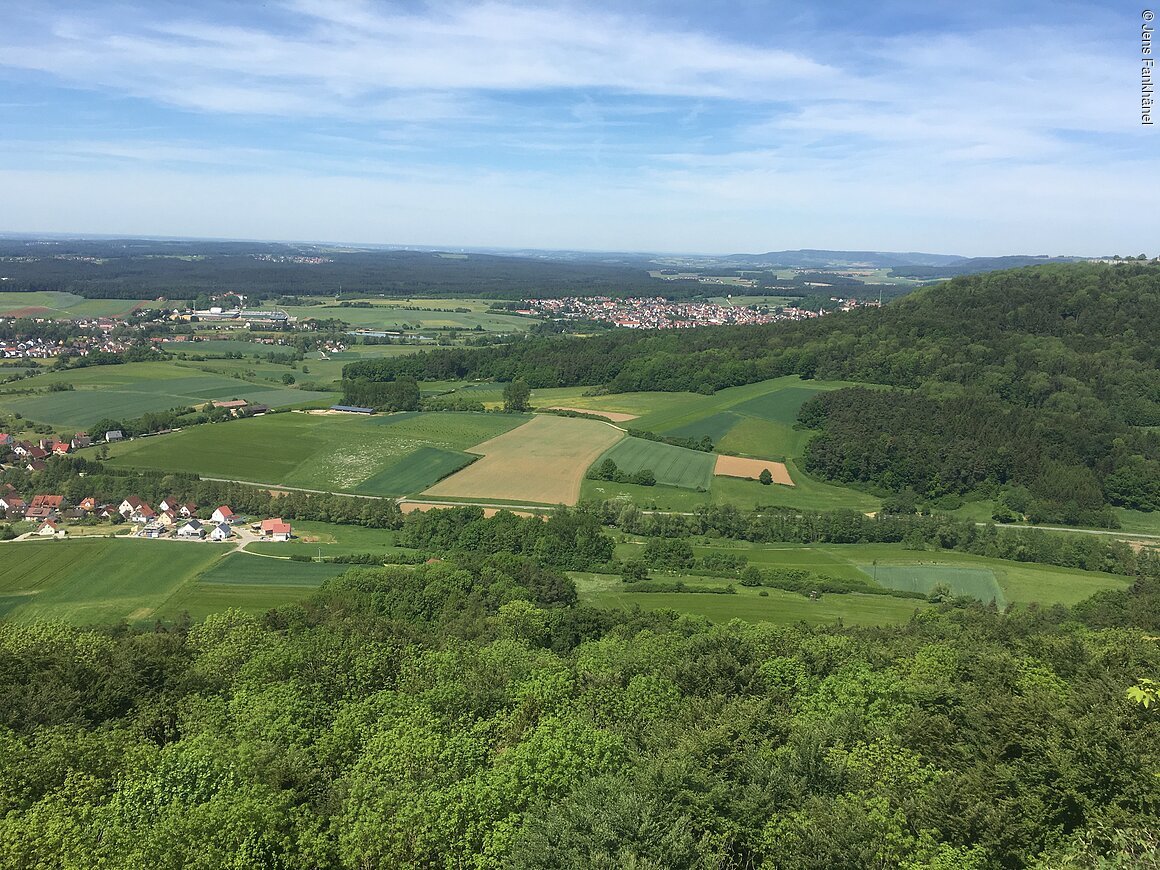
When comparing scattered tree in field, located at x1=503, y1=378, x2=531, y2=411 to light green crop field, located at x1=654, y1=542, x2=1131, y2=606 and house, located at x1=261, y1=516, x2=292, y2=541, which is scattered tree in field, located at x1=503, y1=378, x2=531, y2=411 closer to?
house, located at x1=261, y1=516, x2=292, y2=541

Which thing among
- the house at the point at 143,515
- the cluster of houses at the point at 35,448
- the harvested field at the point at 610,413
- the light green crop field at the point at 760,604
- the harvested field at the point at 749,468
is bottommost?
the light green crop field at the point at 760,604

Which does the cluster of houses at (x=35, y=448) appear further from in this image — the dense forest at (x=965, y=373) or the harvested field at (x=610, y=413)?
the harvested field at (x=610, y=413)

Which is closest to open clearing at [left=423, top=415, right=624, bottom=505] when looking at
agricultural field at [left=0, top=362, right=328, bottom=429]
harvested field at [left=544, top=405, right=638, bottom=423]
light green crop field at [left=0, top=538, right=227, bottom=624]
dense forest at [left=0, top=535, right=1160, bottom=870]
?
harvested field at [left=544, top=405, right=638, bottom=423]

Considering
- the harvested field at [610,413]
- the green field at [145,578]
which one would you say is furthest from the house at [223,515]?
the harvested field at [610,413]

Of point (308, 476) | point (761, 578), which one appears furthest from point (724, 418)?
point (308, 476)

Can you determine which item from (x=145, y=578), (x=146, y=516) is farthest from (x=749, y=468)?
(x=146, y=516)

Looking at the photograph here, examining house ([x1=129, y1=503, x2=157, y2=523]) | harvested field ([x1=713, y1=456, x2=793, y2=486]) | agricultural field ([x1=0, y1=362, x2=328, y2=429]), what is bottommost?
house ([x1=129, y1=503, x2=157, y2=523])

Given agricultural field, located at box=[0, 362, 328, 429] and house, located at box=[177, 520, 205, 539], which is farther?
agricultural field, located at box=[0, 362, 328, 429]

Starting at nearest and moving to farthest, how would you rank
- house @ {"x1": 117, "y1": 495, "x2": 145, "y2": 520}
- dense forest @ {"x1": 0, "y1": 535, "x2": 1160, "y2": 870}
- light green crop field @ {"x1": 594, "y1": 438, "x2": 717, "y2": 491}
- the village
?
dense forest @ {"x1": 0, "y1": 535, "x2": 1160, "y2": 870}, house @ {"x1": 117, "y1": 495, "x2": 145, "y2": 520}, light green crop field @ {"x1": 594, "y1": 438, "x2": 717, "y2": 491}, the village
